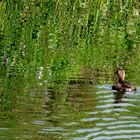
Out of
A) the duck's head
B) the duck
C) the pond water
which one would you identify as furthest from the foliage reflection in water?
the duck's head

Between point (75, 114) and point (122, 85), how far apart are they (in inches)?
107

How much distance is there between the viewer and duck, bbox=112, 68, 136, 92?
51.2 ft

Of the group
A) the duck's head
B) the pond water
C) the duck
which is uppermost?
the duck's head

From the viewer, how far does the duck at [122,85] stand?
15.6 meters

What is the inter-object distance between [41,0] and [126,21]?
336 centimetres

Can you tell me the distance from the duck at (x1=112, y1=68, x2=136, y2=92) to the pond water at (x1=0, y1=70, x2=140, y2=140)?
0.40ft

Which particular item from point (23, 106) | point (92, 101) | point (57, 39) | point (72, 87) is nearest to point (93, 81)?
point (72, 87)

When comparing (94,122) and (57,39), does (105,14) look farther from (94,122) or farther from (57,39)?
(94,122)

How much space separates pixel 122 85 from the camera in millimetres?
15961

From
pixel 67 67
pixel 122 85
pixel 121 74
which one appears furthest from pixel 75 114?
pixel 67 67

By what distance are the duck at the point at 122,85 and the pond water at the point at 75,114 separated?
122mm

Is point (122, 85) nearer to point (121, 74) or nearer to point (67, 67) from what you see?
point (121, 74)

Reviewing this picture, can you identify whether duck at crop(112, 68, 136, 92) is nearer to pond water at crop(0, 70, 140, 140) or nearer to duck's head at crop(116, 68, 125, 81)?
duck's head at crop(116, 68, 125, 81)

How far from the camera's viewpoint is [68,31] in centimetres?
2173
